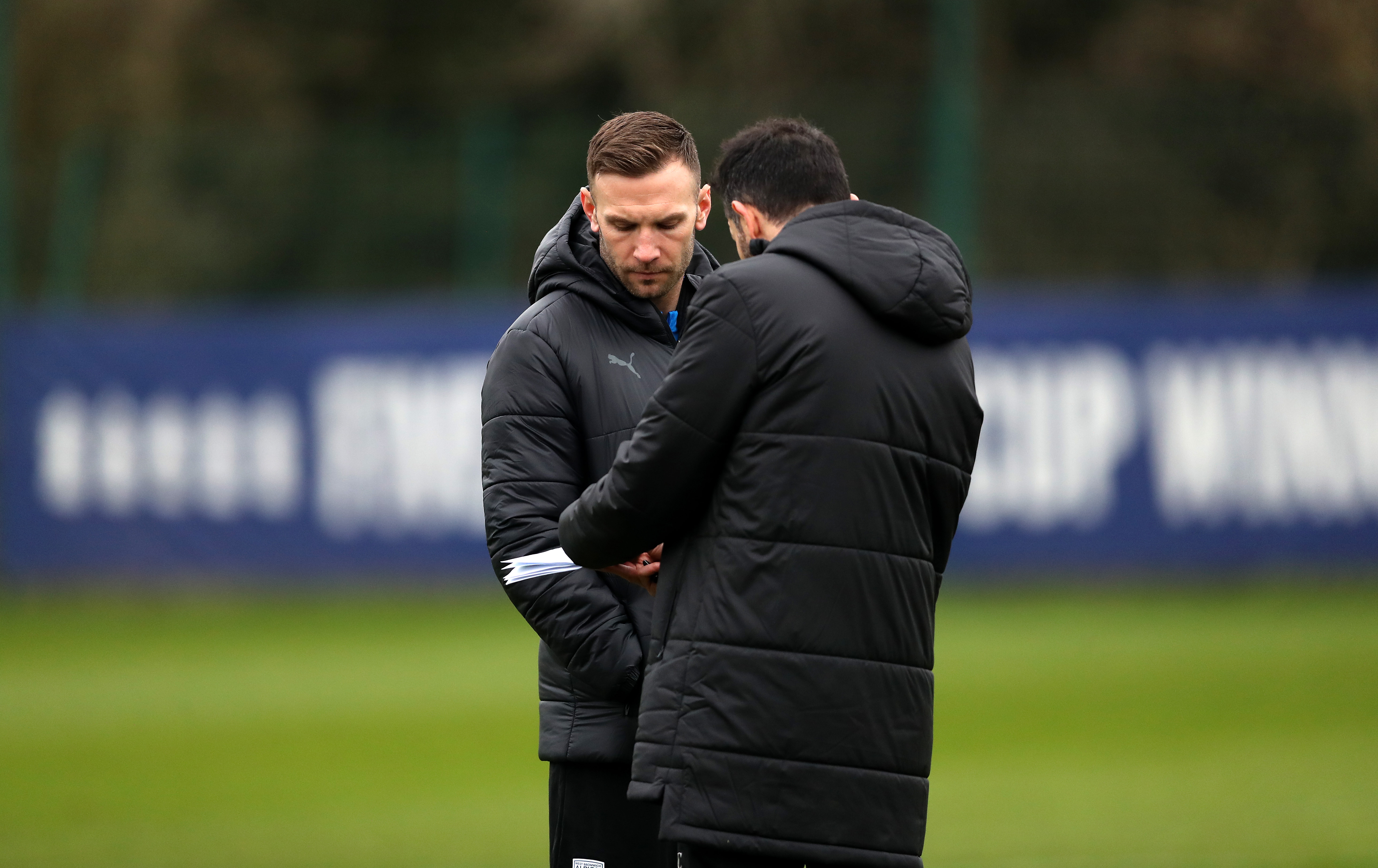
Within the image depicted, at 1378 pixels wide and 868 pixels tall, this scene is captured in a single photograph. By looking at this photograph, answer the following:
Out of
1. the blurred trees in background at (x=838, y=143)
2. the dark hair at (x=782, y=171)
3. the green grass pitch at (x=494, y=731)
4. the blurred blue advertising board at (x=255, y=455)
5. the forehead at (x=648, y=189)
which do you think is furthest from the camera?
the blurred trees in background at (x=838, y=143)

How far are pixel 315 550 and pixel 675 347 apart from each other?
11597mm

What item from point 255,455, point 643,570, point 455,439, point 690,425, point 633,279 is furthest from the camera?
point 255,455

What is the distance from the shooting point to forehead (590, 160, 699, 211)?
3.51m

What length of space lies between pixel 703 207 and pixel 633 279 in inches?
8.8

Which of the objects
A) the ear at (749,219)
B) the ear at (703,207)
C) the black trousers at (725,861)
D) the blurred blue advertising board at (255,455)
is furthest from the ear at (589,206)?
the blurred blue advertising board at (255,455)

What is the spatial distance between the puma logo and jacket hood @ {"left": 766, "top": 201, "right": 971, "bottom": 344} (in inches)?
21.4

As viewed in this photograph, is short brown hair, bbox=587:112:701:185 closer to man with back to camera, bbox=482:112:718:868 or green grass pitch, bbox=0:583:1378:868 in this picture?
man with back to camera, bbox=482:112:718:868

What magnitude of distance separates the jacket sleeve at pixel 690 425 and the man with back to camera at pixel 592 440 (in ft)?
1.25

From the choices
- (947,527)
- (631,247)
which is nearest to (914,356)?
(947,527)

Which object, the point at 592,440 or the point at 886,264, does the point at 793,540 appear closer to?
the point at 886,264

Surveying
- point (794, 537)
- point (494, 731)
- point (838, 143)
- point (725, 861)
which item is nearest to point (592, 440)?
point (794, 537)

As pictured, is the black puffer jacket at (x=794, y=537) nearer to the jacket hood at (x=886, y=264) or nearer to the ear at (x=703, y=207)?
the jacket hood at (x=886, y=264)

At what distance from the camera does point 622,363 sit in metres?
3.63

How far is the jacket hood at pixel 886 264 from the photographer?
3.12m
